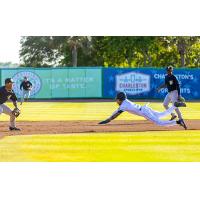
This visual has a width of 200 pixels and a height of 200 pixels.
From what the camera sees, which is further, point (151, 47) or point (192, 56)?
point (192, 56)

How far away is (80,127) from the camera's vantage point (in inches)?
755

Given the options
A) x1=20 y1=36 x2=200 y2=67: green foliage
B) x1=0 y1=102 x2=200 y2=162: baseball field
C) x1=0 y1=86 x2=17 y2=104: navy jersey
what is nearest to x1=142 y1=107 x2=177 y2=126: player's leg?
x1=0 y1=102 x2=200 y2=162: baseball field

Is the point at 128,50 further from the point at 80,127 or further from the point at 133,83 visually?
the point at 80,127

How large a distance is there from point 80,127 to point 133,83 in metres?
26.7

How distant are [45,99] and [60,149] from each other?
31228 mm

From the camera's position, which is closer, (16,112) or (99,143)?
(99,143)

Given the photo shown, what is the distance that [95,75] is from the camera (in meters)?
45.7

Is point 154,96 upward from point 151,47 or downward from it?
downward

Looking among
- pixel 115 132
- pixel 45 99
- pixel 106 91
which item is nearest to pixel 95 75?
pixel 106 91

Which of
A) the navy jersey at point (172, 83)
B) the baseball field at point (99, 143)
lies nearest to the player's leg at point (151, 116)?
the baseball field at point (99, 143)

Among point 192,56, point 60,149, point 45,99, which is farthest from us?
point 192,56

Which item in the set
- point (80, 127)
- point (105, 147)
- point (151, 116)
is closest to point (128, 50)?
point (80, 127)

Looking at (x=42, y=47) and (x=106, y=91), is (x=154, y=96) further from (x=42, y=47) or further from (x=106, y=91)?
(x=42, y=47)

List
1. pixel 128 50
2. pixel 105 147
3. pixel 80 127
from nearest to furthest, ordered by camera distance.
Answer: pixel 105 147 < pixel 80 127 < pixel 128 50
